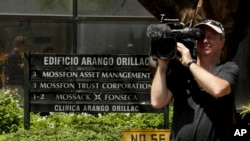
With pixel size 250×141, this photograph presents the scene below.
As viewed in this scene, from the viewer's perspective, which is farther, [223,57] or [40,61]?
[40,61]

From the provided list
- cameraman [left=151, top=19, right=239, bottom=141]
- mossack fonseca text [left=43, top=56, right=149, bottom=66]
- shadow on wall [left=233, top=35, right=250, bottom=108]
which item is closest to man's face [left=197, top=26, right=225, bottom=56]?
cameraman [left=151, top=19, right=239, bottom=141]

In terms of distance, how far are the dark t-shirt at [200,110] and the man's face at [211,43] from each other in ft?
0.40

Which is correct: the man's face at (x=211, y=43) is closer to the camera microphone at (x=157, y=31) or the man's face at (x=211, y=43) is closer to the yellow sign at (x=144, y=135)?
the camera microphone at (x=157, y=31)

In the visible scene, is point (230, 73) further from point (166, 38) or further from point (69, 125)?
point (69, 125)

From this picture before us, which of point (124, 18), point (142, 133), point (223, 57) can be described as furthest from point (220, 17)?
point (124, 18)

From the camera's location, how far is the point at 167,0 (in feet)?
25.0

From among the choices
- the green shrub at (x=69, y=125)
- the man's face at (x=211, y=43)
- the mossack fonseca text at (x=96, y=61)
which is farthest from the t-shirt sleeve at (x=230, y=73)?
the mossack fonseca text at (x=96, y=61)

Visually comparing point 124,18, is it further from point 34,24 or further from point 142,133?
point 142,133

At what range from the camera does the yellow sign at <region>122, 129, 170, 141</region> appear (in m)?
6.76

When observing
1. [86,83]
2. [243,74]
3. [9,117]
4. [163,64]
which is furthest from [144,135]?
[243,74]

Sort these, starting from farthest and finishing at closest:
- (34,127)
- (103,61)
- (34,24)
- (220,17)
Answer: (34,24) → (34,127) → (103,61) → (220,17)

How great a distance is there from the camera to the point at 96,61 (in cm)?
823

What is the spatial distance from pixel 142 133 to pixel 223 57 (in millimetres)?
1398

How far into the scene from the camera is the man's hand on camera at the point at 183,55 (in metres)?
4.21
